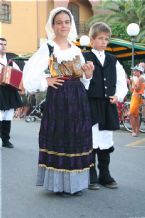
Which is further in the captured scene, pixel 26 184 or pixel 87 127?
pixel 26 184

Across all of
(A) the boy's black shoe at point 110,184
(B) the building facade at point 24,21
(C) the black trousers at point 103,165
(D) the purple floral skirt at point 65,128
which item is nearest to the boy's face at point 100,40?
(D) the purple floral skirt at point 65,128

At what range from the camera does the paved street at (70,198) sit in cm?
448

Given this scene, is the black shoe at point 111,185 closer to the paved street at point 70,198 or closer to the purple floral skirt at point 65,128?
the paved street at point 70,198

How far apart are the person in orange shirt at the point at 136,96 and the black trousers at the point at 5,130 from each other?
3.54 meters

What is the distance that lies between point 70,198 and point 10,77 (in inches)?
149

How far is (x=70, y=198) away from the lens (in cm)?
499

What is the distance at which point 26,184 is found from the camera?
5.62 metres

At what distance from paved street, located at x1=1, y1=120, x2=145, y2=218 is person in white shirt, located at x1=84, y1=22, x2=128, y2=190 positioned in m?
0.37

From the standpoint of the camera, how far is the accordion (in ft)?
27.2

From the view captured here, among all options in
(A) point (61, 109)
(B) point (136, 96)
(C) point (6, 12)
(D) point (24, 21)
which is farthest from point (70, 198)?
(D) point (24, 21)

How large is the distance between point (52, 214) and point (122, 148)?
14.9ft

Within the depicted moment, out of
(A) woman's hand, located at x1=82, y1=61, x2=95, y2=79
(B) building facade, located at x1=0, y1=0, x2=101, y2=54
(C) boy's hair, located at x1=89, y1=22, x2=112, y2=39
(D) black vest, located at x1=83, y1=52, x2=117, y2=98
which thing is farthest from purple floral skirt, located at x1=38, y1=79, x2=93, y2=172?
(B) building facade, located at x1=0, y1=0, x2=101, y2=54

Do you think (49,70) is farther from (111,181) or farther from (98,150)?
(111,181)

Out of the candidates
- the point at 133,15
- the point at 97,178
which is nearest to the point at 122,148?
the point at 97,178
